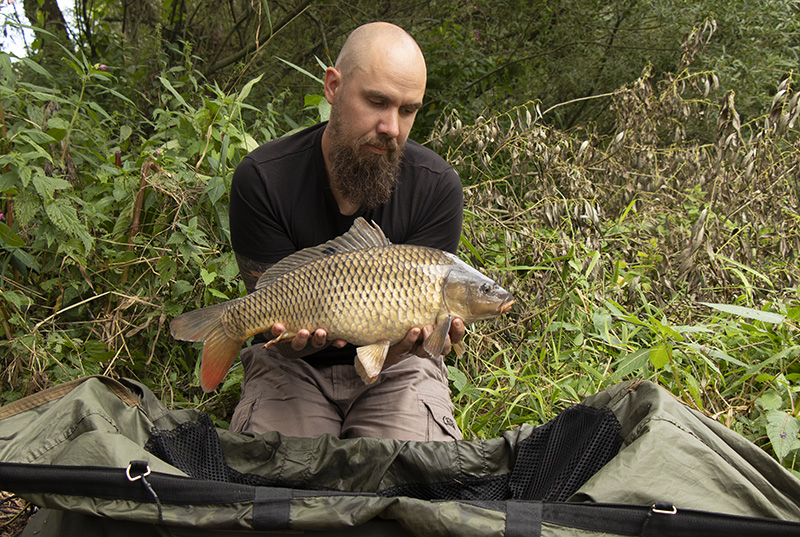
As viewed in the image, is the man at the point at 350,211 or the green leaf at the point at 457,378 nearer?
the man at the point at 350,211

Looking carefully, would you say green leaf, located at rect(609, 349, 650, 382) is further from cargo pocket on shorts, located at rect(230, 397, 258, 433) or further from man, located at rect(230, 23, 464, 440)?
cargo pocket on shorts, located at rect(230, 397, 258, 433)

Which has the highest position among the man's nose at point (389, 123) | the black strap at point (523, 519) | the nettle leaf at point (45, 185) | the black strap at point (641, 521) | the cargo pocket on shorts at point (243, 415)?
the man's nose at point (389, 123)

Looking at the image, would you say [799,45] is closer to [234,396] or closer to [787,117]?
[787,117]

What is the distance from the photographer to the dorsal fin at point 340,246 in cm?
151

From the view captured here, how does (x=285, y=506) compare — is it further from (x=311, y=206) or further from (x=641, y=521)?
(x=311, y=206)

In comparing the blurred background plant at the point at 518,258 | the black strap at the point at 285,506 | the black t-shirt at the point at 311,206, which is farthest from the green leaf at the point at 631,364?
the black strap at the point at 285,506

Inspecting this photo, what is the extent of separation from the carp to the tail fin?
0.29 feet

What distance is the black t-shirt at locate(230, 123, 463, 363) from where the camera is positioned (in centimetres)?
179

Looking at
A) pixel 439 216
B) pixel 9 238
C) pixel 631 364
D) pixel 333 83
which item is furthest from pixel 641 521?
pixel 9 238

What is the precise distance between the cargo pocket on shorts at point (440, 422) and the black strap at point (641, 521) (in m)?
0.67

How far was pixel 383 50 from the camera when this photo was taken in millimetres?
1667

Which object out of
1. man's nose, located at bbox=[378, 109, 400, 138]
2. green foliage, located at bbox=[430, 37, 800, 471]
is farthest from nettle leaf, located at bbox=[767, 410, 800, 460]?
man's nose, located at bbox=[378, 109, 400, 138]

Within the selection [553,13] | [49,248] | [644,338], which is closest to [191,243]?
[49,248]

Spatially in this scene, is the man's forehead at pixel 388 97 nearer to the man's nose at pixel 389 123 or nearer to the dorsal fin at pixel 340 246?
the man's nose at pixel 389 123
